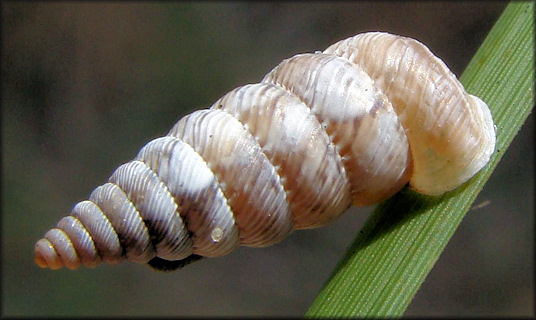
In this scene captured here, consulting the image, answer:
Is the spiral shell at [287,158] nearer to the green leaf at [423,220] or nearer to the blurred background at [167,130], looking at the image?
the green leaf at [423,220]

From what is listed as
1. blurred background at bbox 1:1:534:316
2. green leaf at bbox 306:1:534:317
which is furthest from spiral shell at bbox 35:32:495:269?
blurred background at bbox 1:1:534:316

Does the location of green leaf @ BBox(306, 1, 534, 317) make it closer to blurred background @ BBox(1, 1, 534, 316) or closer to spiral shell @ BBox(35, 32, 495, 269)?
spiral shell @ BBox(35, 32, 495, 269)

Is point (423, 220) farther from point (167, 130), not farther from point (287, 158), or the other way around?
point (167, 130)

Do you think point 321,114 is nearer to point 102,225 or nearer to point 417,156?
point 417,156

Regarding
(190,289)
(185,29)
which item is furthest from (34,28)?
(190,289)

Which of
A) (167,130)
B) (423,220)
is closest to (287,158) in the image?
(423,220)

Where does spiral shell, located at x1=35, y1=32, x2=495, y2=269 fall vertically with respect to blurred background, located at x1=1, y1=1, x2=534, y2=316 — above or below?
above
